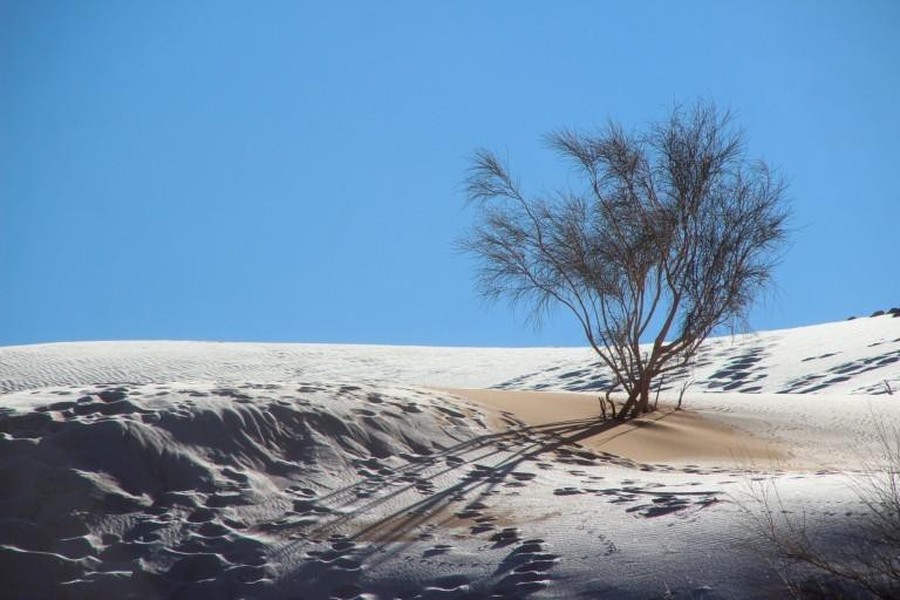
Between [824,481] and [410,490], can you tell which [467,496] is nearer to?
[410,490]

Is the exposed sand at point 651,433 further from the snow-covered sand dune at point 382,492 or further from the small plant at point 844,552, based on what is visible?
the small plant at point 844,552

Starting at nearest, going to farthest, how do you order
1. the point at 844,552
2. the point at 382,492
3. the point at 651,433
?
the point at 844,552 < the point at 382,492 < the point at 651,433

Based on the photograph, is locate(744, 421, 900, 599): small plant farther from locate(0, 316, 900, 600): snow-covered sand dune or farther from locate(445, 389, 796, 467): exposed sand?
locate(445, 389, 796, 467): exposed sand

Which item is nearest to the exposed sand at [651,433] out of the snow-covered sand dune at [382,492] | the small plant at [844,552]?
the snow-covered sand dune at [382,492]

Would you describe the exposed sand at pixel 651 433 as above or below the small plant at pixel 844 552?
above

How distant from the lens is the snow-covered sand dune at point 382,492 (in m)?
8.27

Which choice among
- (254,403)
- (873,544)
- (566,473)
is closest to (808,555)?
(873,544)

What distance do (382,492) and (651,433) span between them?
5.55 metres

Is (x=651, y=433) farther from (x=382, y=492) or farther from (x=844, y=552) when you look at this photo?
(x=844, y=552)

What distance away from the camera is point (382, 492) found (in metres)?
10.4

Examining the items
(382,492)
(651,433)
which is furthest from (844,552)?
(651,433)

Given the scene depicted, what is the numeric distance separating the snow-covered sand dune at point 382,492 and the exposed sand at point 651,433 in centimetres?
5

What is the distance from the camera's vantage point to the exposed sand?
1373 centimetres

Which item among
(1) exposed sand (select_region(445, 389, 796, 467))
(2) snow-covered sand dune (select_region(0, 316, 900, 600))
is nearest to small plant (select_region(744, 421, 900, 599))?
(2) snow-covered sand dune (select_region(0, 316, 900, 600))
